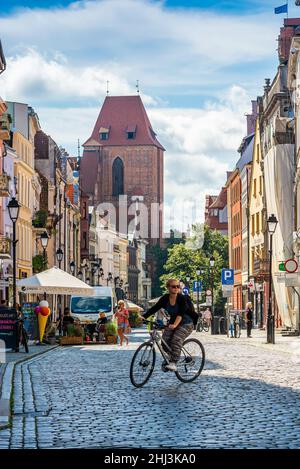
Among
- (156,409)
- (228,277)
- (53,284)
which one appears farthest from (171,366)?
(228,277)

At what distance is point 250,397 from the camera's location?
→ 16734 millimetres

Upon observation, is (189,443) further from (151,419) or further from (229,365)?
(229,365)

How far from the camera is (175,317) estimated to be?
62.6ft

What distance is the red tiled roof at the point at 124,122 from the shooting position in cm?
19075

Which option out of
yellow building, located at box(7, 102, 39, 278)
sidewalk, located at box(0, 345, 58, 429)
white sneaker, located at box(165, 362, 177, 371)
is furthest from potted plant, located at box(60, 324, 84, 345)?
yellow building, located at box(7, 102, 39, 278)

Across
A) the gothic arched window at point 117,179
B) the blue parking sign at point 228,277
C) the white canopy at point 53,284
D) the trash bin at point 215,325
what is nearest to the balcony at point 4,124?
the blue parking sign at point 228,277

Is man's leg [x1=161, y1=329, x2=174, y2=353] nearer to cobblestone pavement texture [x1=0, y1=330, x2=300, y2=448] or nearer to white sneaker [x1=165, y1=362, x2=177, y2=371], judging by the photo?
white sneaker [x1=165, y1=362, x2=177, y2=371]

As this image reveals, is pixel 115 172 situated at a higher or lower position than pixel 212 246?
higher

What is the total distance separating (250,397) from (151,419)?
330cm

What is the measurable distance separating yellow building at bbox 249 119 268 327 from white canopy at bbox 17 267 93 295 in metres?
28.2

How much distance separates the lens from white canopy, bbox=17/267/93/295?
137 feet

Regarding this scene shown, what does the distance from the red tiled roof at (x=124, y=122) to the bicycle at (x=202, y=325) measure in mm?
110442

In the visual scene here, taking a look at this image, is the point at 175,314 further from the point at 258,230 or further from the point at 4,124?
the point at 258,230

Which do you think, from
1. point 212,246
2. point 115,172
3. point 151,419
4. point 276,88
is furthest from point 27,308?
point 115,172
